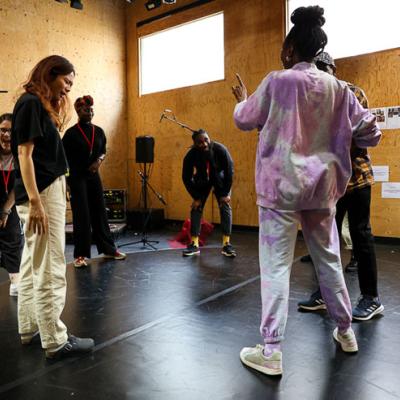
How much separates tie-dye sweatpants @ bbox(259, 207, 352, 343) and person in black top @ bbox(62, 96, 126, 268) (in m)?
2.24

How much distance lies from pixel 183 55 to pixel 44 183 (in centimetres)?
520

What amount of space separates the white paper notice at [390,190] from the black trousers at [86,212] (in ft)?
10.1

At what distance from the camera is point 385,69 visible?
14.5 ft

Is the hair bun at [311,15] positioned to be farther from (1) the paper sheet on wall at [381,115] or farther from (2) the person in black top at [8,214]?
(1) the paper sheet on wall at [381,115]

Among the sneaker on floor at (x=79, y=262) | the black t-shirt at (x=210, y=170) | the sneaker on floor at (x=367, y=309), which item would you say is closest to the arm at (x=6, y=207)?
the sneaker on floor at (x=79, y=262)

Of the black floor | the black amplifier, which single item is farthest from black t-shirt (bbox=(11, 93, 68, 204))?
the black amplifier

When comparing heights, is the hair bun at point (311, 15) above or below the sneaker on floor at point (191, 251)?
above

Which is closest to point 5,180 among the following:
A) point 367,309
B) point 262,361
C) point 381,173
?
point 262,361

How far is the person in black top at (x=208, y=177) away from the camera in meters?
3.89

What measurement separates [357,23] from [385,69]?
0.69 metres

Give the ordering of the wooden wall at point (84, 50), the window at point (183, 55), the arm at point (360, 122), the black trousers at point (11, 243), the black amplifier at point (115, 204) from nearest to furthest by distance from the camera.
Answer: the arm at point (360, 122) → the black trousers at point (11, 243) → the wooden wall at point (84, 50) → the window at point (183, 55) → the black amplifier at point (115, 204)

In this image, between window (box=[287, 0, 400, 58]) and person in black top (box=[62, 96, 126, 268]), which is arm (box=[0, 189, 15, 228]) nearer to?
person in black top (box=[62, 96, 126, 268])

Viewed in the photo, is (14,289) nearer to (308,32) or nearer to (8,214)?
(8,214)

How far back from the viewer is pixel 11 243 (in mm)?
2645
